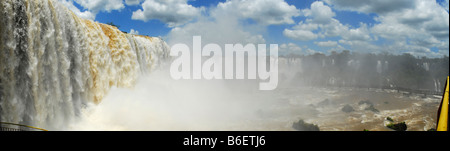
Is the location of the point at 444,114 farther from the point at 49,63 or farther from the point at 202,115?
the point at 202,115

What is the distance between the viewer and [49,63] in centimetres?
1027

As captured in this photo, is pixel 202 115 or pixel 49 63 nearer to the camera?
pixel 49 63

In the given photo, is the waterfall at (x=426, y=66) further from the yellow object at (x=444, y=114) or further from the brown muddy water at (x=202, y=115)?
the yellow object at (x=444, y=114)

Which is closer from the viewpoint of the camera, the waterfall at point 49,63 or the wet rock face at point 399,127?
the waterfall at point 49,63

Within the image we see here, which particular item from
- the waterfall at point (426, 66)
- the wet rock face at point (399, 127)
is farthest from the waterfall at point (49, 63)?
the waterfall at point (426, 66)

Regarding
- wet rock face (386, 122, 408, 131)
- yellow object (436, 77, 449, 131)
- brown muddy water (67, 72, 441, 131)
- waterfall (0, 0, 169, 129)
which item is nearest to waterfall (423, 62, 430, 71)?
brown muddy water (67, 72, 441, 131)

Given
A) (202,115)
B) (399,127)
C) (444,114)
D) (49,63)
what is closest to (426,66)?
(399,127)

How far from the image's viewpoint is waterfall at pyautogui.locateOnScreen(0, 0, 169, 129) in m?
8.29

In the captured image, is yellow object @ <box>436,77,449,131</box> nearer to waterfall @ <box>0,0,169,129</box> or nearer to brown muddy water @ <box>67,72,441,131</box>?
waterfall @ <box>0,0,169,129</box>

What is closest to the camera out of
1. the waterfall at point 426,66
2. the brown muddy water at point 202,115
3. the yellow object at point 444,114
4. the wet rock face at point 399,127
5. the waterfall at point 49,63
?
the yellow object at point 444,114

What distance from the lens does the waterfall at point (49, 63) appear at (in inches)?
326

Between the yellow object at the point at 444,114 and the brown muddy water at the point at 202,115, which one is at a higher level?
the yellow object at the point at 444,114

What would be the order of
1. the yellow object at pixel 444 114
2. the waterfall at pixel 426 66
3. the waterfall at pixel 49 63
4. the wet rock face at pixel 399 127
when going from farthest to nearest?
the waterfall at pixel 426 66 → the wet rock face at pixel 399 127 → the waterfall at pixel 49 63 → the yellow object at pixel 444 114
